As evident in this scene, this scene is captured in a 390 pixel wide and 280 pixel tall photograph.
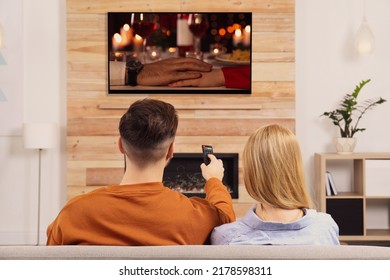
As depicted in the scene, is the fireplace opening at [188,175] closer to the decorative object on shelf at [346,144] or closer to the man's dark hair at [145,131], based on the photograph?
the decorative object on shelf at [346,144]

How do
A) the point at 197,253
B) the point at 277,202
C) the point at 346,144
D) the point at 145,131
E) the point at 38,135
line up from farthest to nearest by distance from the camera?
the point at 346,144
the point at 38,135
the point at 145,131
the point at 277,202
the point at 197,253

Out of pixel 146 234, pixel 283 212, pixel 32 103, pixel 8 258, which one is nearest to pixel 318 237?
pixel 283 212

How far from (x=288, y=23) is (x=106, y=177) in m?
2.04

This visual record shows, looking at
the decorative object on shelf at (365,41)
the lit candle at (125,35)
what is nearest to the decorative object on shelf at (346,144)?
the decorative object on shelf at (365,41)

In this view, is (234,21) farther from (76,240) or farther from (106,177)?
(76,240)

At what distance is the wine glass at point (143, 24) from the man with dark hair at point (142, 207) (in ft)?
12.7

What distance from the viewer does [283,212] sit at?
1.92 metres

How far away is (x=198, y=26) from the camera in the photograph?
5848mm

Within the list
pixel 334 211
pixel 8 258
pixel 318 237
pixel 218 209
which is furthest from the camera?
pixel 334 211

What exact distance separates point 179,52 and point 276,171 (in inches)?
160

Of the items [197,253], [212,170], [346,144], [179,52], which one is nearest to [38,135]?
[179,52]

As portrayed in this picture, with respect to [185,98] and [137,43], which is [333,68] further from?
[137,43]

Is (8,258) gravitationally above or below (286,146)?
below

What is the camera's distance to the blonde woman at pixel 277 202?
1.90 metres
